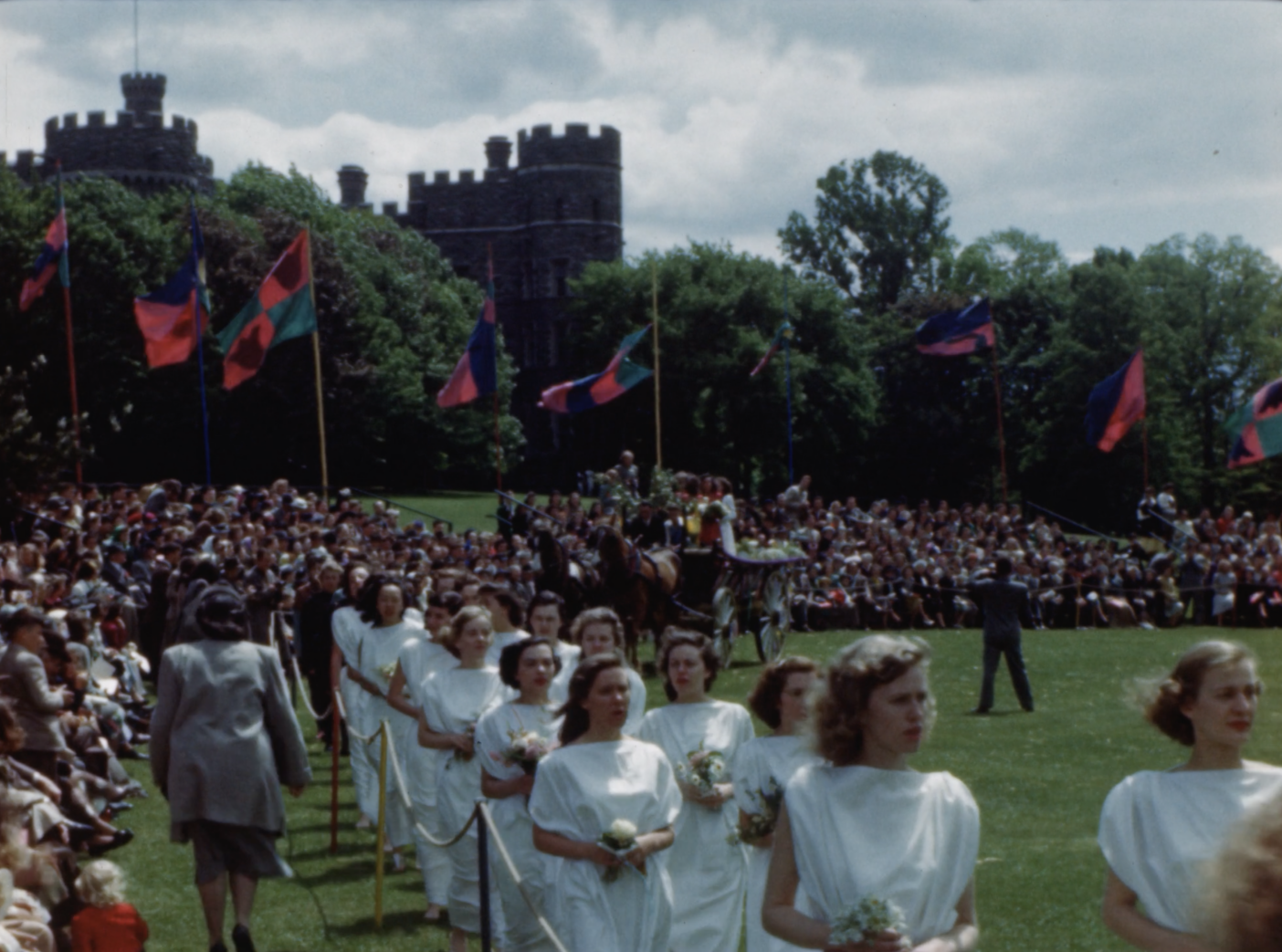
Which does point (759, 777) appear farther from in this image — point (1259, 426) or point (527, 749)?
point (1259, 426)

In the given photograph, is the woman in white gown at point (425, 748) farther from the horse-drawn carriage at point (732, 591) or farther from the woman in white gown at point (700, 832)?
the horse-drawn carriage at point (732, 591)

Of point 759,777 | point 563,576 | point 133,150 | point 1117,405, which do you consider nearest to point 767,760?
point 759,777

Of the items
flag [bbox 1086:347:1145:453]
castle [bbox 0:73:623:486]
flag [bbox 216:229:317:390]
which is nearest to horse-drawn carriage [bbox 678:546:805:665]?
flag [bbox 216:229:317:390]

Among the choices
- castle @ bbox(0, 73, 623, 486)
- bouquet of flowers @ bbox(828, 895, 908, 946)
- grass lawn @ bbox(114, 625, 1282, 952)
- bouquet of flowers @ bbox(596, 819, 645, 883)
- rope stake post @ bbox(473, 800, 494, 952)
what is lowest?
grass lawn @ bbox(114, 625, 1282, 952)

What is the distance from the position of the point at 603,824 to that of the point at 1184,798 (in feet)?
8.16

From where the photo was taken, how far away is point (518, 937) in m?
8.06

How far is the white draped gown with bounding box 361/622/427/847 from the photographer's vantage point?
38.0 ft

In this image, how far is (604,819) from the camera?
6.58 metres

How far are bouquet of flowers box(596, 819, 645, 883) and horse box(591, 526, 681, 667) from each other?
13.0 meters

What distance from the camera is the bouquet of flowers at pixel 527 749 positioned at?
7699 millimetres

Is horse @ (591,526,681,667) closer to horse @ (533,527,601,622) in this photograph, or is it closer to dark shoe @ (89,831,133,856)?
horse @ (533,527,601,622)

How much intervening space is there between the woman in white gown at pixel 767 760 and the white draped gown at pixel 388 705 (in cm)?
485

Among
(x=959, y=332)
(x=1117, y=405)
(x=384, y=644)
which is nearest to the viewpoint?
(x=384, y=644)

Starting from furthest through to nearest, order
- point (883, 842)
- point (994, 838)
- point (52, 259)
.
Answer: point (52, 259), point (994, 838), point (883, 842)
